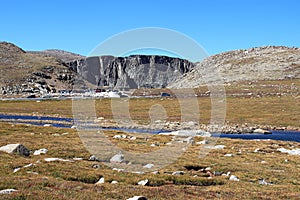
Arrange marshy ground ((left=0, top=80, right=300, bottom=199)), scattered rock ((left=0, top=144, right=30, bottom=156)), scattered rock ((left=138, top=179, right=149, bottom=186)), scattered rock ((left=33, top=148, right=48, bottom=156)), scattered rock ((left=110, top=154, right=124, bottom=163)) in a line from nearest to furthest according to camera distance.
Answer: marshy ground ((left=0, top=80, right=300, bottom=199)), scattered rock ((left=138, top=179, right=149, bottom=186)), scattered rock ((left=0, top=144, right=30, bottom=156)), scattered rock ((left=110, top=154, right=124, bottom=163)), scattered rock ((left=33, top=148, right=48, bottom=156))

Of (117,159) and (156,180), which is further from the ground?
(156,180)

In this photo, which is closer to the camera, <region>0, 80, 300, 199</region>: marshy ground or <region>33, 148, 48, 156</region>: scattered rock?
<region>0, 80, 300, 199</region>: marshy ground

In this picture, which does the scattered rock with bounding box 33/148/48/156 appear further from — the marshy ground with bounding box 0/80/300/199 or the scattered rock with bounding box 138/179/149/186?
the scattered rock with bounding box 138/179/149/186

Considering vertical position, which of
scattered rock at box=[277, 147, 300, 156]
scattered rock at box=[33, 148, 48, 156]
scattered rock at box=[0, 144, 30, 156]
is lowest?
scattered rock at box=[277, 147, 300, 156]

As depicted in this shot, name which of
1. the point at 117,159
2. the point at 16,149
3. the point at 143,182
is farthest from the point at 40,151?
the point at 143,182

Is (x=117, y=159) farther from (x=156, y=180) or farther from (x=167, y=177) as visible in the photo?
(x=156, y=180)

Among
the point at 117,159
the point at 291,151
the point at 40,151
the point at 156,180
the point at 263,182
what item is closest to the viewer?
the point at 156,180

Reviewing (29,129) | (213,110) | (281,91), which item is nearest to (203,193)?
(29,129)

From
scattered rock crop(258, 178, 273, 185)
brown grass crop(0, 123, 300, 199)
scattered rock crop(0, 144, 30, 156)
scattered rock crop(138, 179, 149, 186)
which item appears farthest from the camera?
scattered rock crop(0, 144, 30, 156)

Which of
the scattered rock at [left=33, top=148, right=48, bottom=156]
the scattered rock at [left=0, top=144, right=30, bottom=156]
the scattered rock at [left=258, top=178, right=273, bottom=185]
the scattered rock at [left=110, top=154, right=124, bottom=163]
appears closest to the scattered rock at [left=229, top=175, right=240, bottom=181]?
the scattered rock at [left=258, top=178, right=273, bottom=185]

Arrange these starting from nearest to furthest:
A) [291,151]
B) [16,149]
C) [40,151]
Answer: [16,149] → [40,151] → [291,151]

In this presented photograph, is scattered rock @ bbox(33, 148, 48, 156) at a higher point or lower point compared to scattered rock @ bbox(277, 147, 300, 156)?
higher
